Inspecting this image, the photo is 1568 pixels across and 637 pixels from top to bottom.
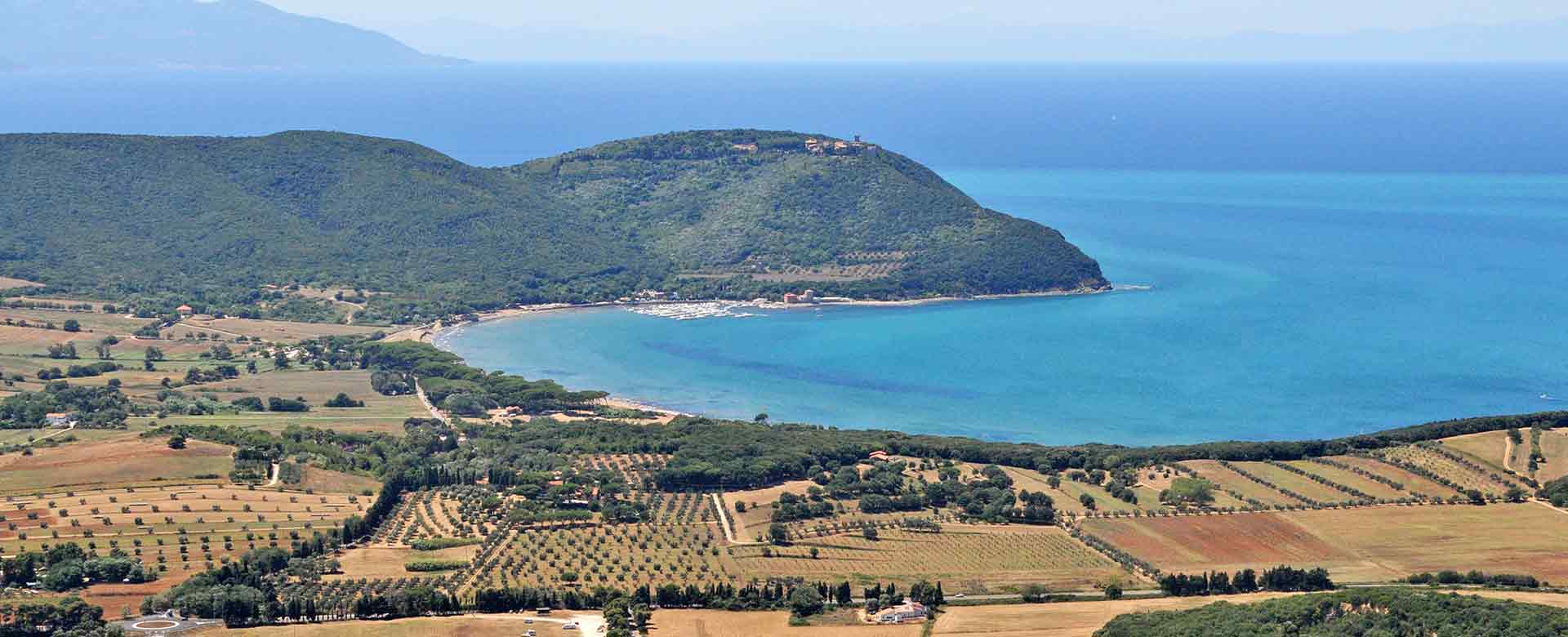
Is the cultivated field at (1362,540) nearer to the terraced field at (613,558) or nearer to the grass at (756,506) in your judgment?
the grass at (756,506)

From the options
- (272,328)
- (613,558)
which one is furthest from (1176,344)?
(272,328)

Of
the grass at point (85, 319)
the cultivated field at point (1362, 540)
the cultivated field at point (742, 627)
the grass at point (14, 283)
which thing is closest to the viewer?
the cultivated field at point (742, 627)

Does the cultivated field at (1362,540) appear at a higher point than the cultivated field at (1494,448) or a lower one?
lower

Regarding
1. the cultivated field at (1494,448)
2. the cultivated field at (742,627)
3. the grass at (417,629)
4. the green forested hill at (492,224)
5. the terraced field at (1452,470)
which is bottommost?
the grass at (417,629)

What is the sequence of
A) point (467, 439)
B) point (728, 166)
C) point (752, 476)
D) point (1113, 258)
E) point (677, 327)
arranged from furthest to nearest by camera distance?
point (728, 166), point (1113, 258), point (677, 327), point (467, 439), point (752, 476)

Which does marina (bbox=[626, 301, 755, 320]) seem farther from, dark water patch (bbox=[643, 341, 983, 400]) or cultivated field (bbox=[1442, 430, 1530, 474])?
cultivated field (bbox=[1442, 430, 1530, 474])

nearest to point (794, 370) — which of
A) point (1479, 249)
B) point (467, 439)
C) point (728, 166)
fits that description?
point (467, 439)

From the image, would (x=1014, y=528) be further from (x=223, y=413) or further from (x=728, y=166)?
(x=728, y=166)

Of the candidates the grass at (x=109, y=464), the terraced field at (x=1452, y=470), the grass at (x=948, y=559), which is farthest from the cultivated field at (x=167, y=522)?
the terraced field at (x=1452, y=470)
